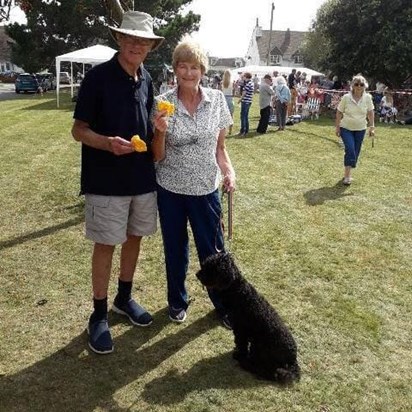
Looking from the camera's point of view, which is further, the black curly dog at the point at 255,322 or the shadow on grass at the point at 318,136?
the shadow on grass at the point at 318,136

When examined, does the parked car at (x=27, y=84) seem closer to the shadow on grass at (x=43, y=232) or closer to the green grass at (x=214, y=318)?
the green grass at (x=214, y=318)

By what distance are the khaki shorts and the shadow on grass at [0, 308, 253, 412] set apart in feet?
2.61

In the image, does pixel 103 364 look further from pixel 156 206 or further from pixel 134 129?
pixel 134 129

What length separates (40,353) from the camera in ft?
10.3

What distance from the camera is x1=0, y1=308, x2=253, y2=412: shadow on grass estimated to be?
107 inches

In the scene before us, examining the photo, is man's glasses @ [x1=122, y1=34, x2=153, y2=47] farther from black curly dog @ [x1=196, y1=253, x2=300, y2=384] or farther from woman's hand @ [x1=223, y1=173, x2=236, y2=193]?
black curly dog @ [x1=196, y1=253, x2=300, y2=384]

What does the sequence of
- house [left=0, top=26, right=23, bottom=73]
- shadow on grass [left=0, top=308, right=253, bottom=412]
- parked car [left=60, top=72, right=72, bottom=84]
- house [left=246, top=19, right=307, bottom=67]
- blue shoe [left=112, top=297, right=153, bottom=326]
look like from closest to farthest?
shadow on grass [left=0, top=308, right=253, bottom=412]
blue shoe [left=112, top=297, right=153, bottom=326]
parked car [left=60, top=72, right=72, bottom=84]
house [left=0, top=26, right=23, bottom=73]
house [left=246, top=19, right=307, bottom=67]

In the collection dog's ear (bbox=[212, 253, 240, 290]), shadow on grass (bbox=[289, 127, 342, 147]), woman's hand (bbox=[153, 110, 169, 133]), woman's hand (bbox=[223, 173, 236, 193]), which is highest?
woman's hand (bbox=[153, 110, 169, 133])

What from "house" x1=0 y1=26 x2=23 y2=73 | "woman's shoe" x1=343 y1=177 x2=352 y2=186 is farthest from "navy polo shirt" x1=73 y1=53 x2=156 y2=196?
"house" x1=0 y1=26 x2=23 y2=73

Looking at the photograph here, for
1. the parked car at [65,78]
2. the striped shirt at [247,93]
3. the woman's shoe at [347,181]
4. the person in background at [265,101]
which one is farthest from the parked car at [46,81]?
the woman's shoe at [347,181]

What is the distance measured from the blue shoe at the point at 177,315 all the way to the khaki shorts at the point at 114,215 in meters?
0.79

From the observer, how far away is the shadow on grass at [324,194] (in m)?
6.87

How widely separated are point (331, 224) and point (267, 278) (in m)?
1.90

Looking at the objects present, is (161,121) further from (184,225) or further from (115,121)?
(184,225)
